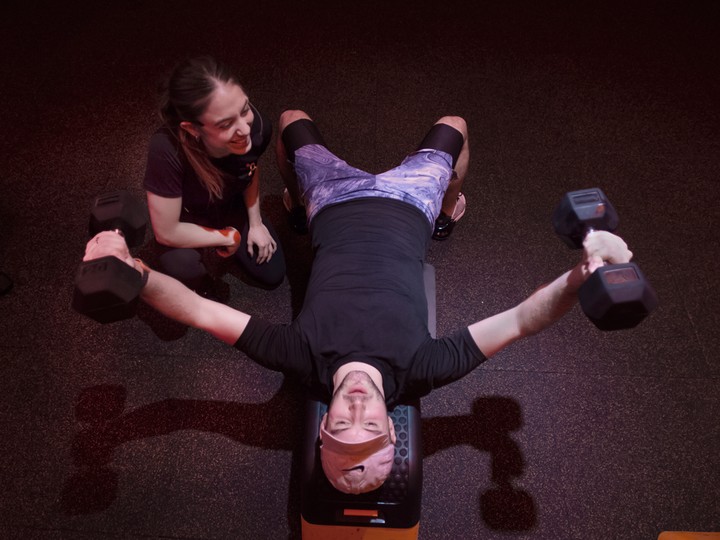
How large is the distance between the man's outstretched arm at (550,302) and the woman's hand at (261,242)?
0.95 m

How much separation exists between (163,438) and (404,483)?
1.01 metres

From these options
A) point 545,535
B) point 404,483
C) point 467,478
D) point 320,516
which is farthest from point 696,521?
point 320,516

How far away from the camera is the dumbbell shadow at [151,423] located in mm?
2045

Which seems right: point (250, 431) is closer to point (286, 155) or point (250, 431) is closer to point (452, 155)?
point (286, 155)

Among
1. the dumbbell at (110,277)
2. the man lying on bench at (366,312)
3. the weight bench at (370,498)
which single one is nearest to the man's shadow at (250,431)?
the weight bench at (370,498)

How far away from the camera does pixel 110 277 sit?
131 centimetres

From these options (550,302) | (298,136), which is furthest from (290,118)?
(550,302)

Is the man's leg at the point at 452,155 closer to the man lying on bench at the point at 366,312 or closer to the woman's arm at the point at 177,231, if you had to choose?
the man lying on bench at the point at 366,312

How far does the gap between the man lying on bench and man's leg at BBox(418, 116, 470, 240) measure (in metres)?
0.02

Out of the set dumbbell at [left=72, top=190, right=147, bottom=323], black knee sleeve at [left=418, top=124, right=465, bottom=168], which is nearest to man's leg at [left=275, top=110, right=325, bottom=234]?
black knee sleeve at [left=418, top=124, right=465, bottom=168]

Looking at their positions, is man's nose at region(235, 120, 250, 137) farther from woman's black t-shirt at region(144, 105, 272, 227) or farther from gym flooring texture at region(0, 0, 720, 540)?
gym flooring texture at region(0, 0, 720, 540)

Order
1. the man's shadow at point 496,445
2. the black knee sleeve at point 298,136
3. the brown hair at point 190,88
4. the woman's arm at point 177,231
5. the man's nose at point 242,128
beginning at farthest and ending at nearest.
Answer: the black knee sleeve at point 298,136 → the man's shadow at point 496,445 → the woman's arm at point 177,231 → the man's nose at point 242,128 → the brown hair at point 190,88

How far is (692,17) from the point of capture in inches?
139

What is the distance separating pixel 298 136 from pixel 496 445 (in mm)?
1493
